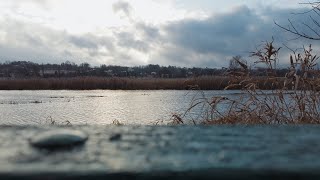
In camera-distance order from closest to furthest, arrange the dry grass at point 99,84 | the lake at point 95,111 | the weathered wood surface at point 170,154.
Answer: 1. the weathered wood surface at point 170,154
2. the lake at point 95,111
3. the dry grass at point 99,84

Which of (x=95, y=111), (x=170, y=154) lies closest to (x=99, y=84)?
(x=95, y=111)

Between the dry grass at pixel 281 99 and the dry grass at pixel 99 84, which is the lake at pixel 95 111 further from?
the dry grass at pixel 99 84

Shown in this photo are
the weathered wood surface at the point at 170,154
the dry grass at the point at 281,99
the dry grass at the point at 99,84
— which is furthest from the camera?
the dry grass at the point at 99,84

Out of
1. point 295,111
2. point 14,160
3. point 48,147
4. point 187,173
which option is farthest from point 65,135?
point 295,111

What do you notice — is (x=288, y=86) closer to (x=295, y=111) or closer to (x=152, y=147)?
(x=295, y=111)

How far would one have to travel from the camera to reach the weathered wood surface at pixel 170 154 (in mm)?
466

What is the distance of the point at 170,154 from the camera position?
0.59 metres

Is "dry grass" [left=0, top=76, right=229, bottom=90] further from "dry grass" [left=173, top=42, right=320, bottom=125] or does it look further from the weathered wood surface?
the weathered wood surface

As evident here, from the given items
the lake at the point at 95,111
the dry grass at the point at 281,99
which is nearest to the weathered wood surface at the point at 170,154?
the dry grass at the point at 281,99

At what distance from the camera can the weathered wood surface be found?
1.53 feet

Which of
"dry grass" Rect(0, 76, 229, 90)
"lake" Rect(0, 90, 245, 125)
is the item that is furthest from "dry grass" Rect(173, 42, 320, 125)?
"dry grass" Rect(0, 76, 229, 90)

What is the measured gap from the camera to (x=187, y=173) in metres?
0.46

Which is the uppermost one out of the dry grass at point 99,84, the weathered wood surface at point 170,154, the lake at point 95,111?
the weathered wood surface at point 170,154

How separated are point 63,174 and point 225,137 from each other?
0.37 metres
